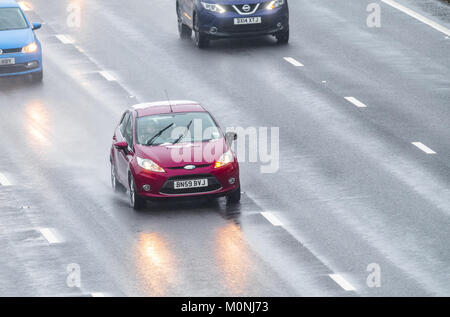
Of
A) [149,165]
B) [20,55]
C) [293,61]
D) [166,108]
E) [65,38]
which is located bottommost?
[65,38]

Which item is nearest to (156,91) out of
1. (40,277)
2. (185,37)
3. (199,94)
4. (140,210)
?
(199,94)

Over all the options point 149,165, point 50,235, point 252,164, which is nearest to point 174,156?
point 149,165

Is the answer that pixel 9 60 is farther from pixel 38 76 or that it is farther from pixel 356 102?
pixel 356 102

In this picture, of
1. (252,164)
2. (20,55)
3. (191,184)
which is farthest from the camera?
(20,55)

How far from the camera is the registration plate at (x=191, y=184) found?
74.7 feet

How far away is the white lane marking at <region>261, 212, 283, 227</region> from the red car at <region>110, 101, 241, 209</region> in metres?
0.69

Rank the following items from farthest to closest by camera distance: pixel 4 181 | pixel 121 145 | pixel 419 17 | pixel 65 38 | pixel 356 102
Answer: pixel 419 17, pixel 65 38, pixel 356 102, pixel 4 181, pixel 121 145

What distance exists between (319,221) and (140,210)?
2.95 meters

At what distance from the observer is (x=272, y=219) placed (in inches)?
886

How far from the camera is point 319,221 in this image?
73.2ft

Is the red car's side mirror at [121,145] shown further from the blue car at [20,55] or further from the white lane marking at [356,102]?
the blue car at [20,55]

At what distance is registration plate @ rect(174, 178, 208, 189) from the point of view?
74.7 feet

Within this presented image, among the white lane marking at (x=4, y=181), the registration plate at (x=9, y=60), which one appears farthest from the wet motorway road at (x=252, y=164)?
the registration plate at (x=9, y=60)

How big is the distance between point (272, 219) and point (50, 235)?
341cm
